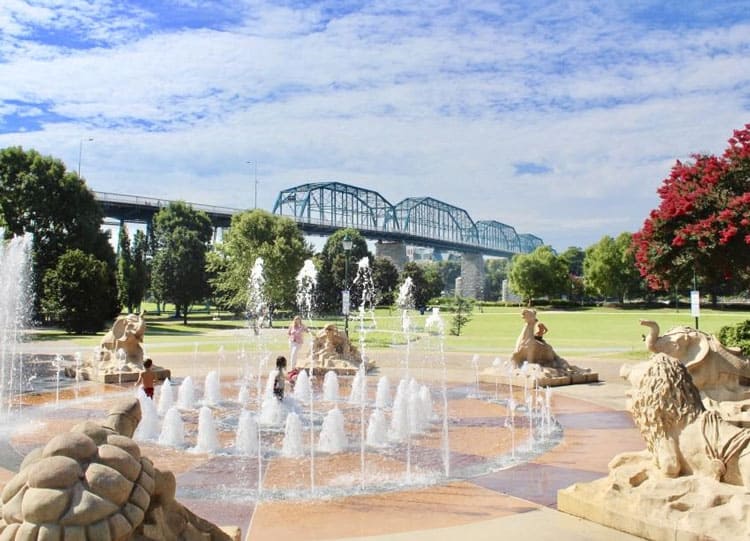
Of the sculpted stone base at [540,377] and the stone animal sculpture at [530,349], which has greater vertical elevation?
the stone animal sculpture at [530,349]

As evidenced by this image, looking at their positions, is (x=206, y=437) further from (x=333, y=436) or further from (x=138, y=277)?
(x=138, y=277)

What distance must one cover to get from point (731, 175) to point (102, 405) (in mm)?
19973

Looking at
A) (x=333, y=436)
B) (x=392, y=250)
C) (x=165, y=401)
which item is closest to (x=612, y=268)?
(x=392, y=250)

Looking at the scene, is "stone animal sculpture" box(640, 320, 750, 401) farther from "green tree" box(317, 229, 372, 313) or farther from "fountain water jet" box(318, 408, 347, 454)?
"green tree" box(317, 229, 372, 313)

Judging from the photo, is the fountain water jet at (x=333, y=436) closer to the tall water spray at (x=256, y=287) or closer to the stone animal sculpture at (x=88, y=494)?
the stone animal sculpture at (x=88, y=494)

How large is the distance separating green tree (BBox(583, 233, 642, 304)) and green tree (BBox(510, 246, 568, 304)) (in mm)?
4910

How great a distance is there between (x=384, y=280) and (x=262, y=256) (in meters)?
43.4

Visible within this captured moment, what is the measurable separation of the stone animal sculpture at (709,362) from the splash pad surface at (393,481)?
156cm

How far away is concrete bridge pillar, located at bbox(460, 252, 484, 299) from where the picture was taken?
13914cm

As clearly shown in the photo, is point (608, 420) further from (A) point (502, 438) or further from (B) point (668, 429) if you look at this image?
(B) point (668, 429)

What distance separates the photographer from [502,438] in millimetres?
10664

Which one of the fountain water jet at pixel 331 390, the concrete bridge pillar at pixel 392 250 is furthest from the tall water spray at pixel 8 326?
the concrete bridge pillar at pixel 392 250

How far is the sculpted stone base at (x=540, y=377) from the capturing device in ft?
53.9

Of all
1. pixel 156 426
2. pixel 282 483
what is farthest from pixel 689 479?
pixel 156 426
